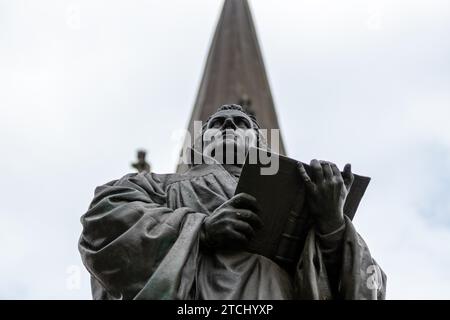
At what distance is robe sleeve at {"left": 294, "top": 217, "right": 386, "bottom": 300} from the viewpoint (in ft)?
22.5

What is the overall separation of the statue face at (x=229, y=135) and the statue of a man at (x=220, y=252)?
1.17 metres

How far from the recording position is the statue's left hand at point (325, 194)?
6992mm

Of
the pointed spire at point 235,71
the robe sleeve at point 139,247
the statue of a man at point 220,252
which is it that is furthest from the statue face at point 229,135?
the pointed spire at point 235,71

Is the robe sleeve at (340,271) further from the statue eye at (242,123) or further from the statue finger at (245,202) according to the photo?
the statue eye at (242,123)

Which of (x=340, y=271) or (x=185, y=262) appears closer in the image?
(x=185, y=262)

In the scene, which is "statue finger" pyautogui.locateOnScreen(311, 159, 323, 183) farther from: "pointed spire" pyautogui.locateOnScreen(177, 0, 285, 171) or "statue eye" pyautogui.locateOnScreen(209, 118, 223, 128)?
"pointed spire" pyautogui.locateOnScreen(177, 0, 285, 171)

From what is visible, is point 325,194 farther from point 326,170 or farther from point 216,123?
point 216,123

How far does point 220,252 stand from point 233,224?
26 cm

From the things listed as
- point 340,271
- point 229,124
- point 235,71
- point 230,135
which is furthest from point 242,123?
point 235,71

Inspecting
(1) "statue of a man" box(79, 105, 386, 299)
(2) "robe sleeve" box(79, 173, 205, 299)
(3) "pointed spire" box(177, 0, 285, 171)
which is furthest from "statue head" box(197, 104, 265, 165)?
(3) "pointed spire" box(177, 0, 285, 171)

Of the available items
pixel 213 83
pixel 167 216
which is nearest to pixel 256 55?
pixel 213 83

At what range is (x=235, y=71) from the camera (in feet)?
197

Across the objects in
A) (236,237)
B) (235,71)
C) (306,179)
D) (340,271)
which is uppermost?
(306,179)
